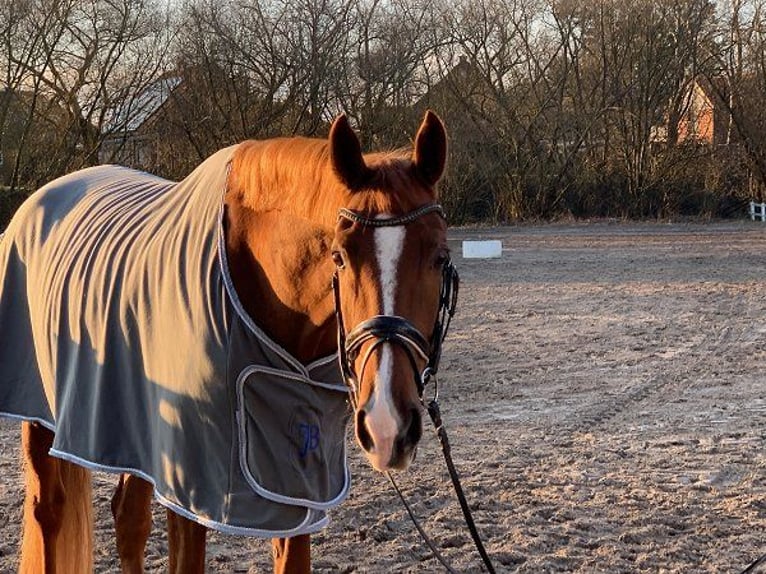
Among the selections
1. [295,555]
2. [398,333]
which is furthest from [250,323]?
[295,555]

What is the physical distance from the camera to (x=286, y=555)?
266cm

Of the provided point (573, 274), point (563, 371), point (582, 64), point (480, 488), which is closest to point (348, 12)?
point (582, 64)

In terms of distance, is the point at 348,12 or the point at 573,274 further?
the point at 348,12

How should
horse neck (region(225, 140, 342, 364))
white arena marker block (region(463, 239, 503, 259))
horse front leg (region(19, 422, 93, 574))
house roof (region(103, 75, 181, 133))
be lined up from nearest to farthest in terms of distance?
1. horse neck (region(225, 140, 342, 364))
2. horse front leg (region(19, 422, 93, 574))
3. white arena marker block (region(463, 239, 503, 259))
4. house roof (region(103, 75, 181, 133))

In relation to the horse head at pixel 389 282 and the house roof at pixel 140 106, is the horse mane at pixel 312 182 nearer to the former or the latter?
the horse head at pixel 389 282

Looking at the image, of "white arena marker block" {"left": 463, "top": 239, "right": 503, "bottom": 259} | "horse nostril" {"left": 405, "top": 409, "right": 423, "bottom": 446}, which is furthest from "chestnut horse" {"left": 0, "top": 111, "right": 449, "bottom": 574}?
"white arena marker block" {"left": 463, "top": 239, "right": 503, "bottom": 259}

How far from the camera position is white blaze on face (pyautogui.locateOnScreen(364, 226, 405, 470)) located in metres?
1.91

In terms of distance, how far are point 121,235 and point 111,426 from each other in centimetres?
62

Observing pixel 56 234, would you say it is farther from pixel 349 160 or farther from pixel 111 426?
pixel 349 160

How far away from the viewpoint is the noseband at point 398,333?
197 cm

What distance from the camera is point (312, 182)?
230cm

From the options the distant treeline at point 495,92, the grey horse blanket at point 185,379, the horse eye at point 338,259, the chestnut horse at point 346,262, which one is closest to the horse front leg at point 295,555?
the chestnut horse at point 346,262

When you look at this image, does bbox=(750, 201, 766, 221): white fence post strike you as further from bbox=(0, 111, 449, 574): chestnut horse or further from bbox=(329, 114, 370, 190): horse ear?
bbox=(329, 114, 370, 190): horse ear

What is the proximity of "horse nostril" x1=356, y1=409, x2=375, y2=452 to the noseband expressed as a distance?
10 cm
